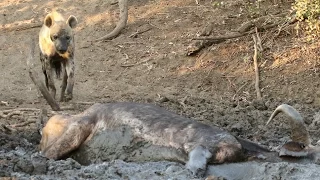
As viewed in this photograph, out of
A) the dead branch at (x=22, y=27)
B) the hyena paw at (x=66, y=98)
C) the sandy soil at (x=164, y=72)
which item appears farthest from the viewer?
the dead branch at (x=22, y=27)

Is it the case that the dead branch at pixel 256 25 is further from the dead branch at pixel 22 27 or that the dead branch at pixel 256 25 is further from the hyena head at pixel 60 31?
the dead branch at pixel 22 27

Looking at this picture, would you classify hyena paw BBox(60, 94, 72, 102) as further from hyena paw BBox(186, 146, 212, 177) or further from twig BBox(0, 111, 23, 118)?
hyena paw BBox(186, 146, 212, 177)

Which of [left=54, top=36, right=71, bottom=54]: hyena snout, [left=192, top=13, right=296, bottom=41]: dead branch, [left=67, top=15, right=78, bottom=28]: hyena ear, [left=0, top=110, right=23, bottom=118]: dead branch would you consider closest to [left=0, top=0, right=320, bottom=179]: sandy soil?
[left=0, top=110, right=23, bottom=118]: dead branch

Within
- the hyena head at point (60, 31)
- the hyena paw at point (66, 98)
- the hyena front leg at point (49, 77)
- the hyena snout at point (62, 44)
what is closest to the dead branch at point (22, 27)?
the hyena head at point (60, 31)

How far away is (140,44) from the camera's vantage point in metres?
13.8

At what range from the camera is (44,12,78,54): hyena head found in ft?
35.2

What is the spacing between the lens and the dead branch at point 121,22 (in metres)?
14.2

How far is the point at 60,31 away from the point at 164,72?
226 cm

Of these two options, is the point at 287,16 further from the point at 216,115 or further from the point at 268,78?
the point at 216,115

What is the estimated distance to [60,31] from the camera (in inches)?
430

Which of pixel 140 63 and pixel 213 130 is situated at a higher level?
pixel 213 130

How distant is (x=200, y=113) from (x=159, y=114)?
2578mm

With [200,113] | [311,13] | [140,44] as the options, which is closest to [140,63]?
[140,44]

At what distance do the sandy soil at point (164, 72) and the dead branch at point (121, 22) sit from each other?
13cm
